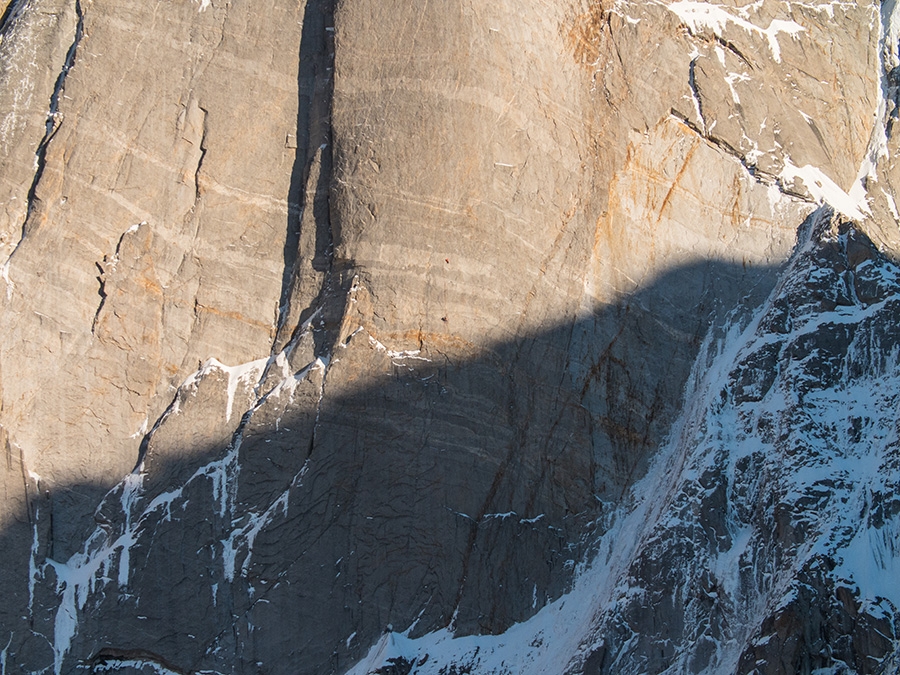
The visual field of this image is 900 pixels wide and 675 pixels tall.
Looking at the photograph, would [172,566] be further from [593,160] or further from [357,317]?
[593,160]

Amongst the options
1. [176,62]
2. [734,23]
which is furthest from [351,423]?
[734,23]

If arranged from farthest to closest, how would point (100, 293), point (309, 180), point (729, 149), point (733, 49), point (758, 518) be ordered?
point (733, 49), point (729, 149), point (309, 180), point (100, 293), point (758, 518)

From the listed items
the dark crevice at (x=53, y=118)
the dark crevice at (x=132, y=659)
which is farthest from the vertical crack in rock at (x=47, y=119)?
the dark crevice at (x=132, y=659)

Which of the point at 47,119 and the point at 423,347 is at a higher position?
the point at 47,119

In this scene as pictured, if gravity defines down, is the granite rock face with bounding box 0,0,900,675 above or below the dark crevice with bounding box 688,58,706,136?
below

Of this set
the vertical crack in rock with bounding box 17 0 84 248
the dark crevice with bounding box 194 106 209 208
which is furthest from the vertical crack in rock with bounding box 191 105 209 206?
the vertical crack in rock with bounding box 17 0 84 248

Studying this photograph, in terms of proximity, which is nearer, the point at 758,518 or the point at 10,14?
the point at 758,518

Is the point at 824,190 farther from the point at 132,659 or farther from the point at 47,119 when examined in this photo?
the point at 132,659

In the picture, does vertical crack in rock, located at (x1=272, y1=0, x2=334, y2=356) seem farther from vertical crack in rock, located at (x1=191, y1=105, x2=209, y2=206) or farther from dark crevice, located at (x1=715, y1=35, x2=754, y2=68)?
dark crevice, located at (x1=715, y1=35, x2=754, y2=68)

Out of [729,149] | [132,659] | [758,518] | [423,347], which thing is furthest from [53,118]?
[758,518]
